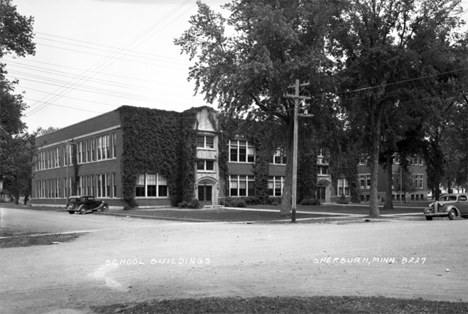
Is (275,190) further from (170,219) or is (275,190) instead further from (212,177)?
(170,219)

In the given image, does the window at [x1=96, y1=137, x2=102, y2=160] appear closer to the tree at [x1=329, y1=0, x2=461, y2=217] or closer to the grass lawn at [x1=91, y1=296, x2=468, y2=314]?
the tree at [x1=329, y1=0, x2=461, y2=217]

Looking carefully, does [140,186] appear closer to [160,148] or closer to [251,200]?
[160,148]

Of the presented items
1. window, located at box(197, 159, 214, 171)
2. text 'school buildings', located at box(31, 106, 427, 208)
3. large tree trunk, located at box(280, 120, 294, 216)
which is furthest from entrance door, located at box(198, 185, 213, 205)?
large tree trunk, located at box(280, 120, 294, 216)

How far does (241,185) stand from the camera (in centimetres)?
5531

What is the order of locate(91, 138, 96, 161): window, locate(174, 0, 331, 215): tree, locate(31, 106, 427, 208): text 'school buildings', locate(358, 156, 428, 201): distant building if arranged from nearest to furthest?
locate(174, 0, 331, 215): tree, locate(31, 106, 427, 208): text 'school buildings', locate(91, 138, 96, 161): window, locate(358, 156, 428, 201): distant building

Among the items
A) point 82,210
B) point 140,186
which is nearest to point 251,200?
point 140,186

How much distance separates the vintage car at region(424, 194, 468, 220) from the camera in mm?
30031

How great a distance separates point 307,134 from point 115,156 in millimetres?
22869

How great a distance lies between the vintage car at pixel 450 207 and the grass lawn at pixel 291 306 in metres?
25.4

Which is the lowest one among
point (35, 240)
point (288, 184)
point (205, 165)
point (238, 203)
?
point (238, 203)

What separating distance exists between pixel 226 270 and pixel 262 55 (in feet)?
70.5

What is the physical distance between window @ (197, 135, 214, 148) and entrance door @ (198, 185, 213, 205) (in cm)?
448

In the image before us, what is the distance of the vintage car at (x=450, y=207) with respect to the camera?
30.0 metres

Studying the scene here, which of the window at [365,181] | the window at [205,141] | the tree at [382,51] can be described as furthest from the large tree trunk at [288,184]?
the window at [365,181]
